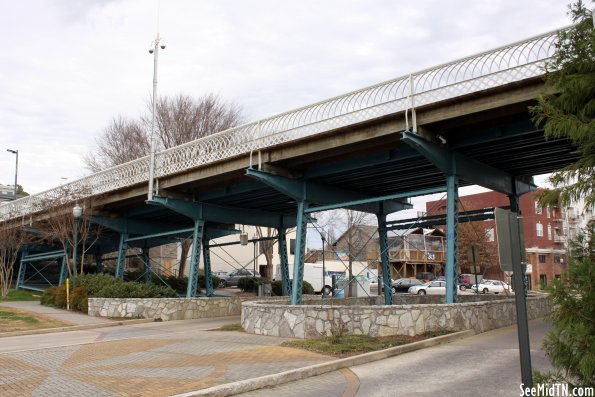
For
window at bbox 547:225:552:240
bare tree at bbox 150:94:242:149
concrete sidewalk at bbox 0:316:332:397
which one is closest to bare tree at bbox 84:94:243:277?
bare tree at bbox 150:94:242:149

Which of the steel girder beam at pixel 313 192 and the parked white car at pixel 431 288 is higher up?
the steel girder beam at pixel 313 192

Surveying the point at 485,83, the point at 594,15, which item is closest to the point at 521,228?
the point at 594,15

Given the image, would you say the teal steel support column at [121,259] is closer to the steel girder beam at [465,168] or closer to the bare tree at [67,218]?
the bare tree at [67,218]

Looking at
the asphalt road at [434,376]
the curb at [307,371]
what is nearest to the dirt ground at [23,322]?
the curb at [307,371]

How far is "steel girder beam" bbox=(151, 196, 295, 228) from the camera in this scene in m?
23.3

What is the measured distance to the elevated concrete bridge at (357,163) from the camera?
13867 mm

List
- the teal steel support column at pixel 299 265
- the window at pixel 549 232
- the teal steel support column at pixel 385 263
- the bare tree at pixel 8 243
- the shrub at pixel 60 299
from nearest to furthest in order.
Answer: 1. the teal steel support column at pixel 299 265
2. the teal steel support column at pixel 385 263
3. the shrub at pixel 60 299
4. the bare tree at pixel 8 243
5. the window at pixel 549 232

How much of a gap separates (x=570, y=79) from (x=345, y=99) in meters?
10.7

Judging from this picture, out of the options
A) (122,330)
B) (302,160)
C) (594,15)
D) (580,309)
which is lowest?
(122,330)

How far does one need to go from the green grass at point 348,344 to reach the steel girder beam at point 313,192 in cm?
530

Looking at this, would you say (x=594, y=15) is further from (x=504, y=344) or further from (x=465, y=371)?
(x=504, y=344)

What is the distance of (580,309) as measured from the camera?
197 inches

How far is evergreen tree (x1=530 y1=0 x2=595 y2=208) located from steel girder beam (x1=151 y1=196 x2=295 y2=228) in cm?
1902

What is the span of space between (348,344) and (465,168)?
731 cm
